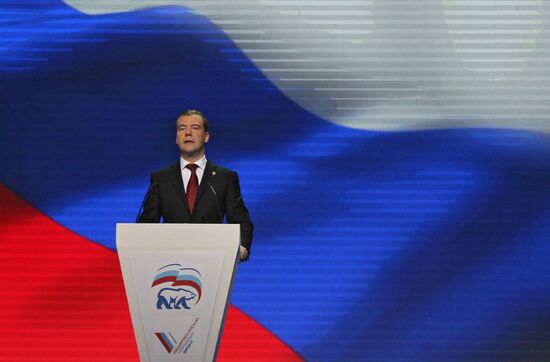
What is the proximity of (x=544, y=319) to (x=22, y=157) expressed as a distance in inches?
112

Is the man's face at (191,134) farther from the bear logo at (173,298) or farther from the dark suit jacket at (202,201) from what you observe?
the bear logo at (173,298)

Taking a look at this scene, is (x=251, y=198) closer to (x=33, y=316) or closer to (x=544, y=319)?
(x=33, y=316)

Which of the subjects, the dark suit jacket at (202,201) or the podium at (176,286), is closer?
the podium at (176,286)

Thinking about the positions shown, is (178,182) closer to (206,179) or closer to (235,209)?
(206,179)

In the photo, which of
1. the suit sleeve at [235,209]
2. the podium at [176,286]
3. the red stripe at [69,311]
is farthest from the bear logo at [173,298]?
the red stripe at [69,311]

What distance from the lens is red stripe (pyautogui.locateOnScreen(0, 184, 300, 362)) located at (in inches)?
208

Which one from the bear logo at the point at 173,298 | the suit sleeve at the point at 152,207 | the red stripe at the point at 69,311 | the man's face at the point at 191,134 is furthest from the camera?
the red stripe at the point at 69,311

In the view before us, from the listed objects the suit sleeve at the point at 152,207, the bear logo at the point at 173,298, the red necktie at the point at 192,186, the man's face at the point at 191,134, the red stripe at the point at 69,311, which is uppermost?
the man's face at the point at 191,134

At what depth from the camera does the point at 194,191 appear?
4438 millimetres

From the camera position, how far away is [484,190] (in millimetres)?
5297

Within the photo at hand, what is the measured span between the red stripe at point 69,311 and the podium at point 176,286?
1.61m

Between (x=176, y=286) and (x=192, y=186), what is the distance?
849 millimetres

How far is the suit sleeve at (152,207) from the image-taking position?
4.39 metres

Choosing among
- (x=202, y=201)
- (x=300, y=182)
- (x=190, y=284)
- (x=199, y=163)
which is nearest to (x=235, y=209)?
(x=202, y=201)
